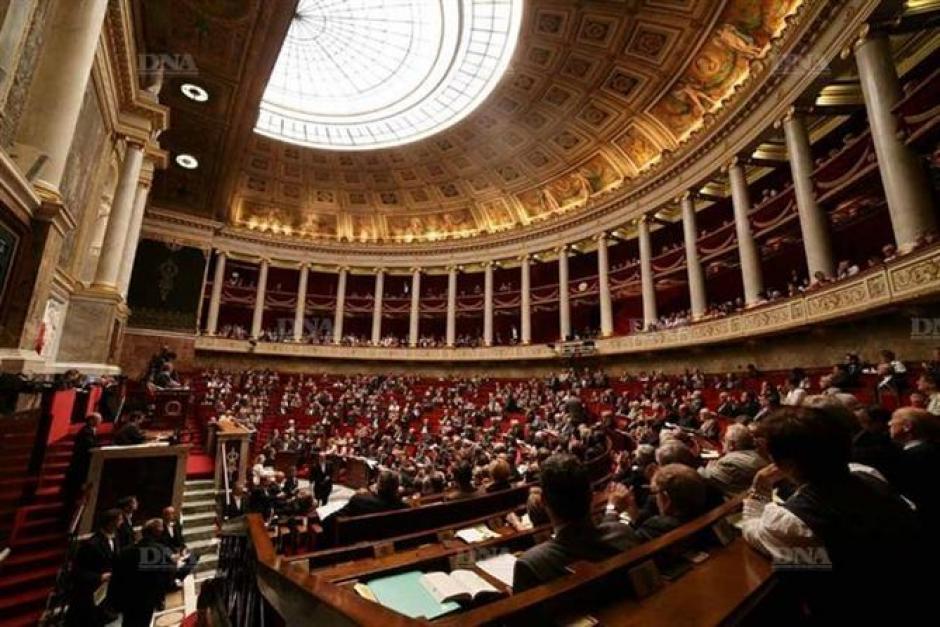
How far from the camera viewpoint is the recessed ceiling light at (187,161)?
48.1ft

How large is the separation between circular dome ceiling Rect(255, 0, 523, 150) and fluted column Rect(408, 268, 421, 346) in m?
7.72

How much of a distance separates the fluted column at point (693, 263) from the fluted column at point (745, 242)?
1456 mm

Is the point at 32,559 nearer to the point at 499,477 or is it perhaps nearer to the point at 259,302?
the point at 499,477

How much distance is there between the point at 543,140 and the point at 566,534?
1960 centimetres

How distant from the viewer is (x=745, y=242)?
12.3 m

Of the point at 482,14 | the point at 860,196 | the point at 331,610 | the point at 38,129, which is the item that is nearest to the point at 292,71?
the point at 482,14

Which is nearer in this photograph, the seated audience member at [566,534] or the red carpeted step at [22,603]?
the seated audience member at [566,534]

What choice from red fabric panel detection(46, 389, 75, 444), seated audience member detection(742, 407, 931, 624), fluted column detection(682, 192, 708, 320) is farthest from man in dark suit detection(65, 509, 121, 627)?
fluted column detection(682, 192, 708, 320)

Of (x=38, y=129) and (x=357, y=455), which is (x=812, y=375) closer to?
(x=357, y=455)

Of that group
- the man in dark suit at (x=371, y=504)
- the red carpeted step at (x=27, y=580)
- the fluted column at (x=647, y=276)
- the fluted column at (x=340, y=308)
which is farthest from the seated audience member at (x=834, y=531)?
the fluted column at (x=340, y=308)

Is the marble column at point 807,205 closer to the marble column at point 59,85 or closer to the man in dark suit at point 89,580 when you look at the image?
the man in dark suit at point 89,580

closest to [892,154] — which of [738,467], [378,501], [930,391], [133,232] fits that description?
[930,391]

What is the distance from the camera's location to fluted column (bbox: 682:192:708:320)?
1376 centimetres

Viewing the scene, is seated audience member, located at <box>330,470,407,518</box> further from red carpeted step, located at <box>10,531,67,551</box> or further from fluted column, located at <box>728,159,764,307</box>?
fluted column, located at <box>728,159,764,307</box>
